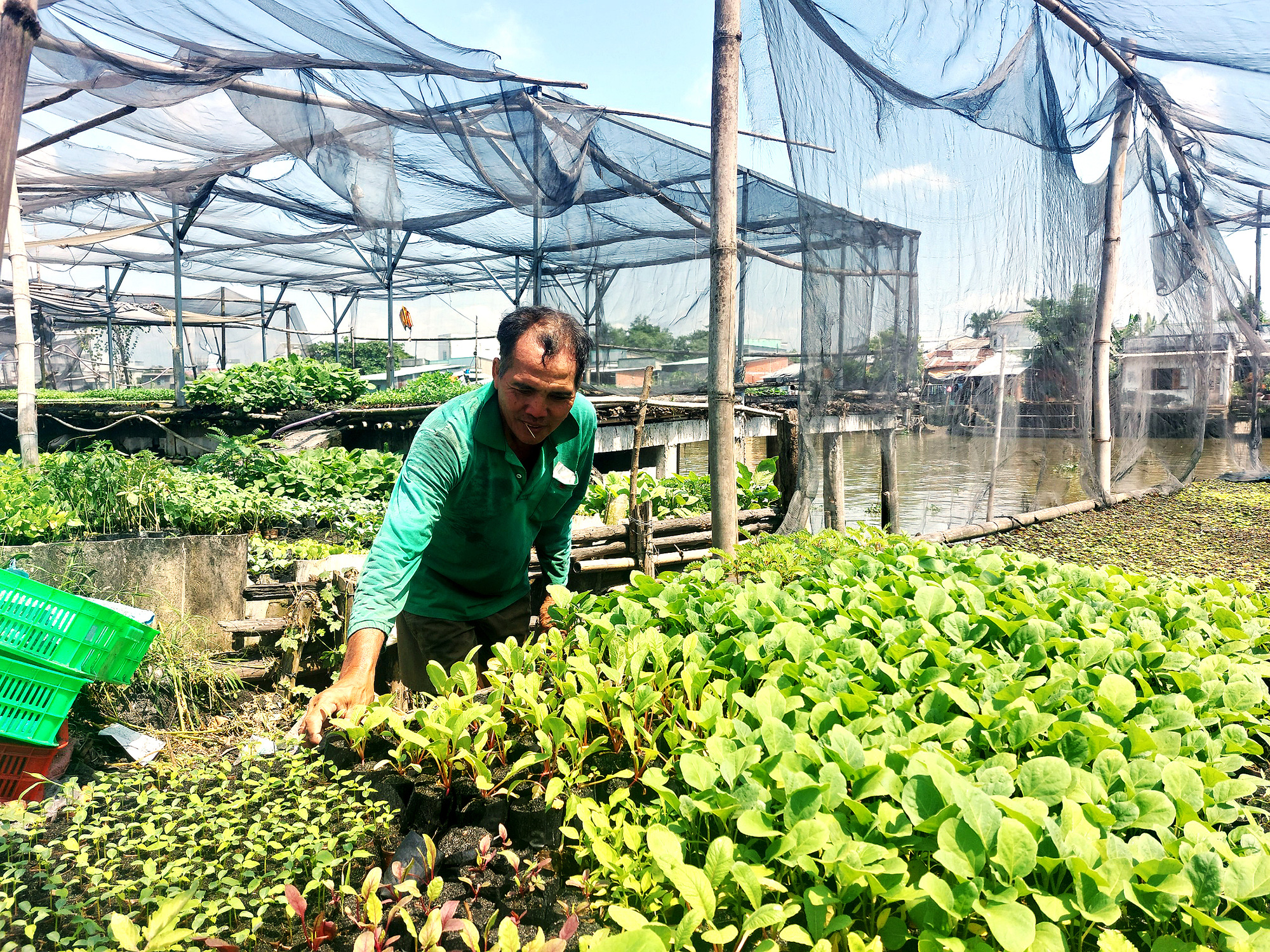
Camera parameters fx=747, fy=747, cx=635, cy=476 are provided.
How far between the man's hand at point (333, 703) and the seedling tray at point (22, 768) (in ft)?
5.87

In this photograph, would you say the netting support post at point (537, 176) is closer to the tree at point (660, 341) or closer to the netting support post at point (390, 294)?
the tree at point (660, 341)

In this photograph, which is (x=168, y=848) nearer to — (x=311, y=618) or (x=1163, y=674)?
(x=1163, y=674)

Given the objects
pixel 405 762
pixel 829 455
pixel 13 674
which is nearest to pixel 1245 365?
pixel 829 455

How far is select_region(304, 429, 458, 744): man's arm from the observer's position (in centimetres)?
169

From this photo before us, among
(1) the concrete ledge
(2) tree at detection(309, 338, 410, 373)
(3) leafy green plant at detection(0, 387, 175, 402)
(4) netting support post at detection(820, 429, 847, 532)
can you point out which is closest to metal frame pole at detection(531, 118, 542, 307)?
(4) netting support post at detection(820, 429, 847, 532)

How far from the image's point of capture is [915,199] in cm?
475

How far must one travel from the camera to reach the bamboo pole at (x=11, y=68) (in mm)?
2570

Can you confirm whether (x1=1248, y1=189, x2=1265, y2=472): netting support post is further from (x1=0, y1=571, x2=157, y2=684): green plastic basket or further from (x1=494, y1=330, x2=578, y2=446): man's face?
(x1=0, y1=571, x2=157, y2=684): green plastic basket

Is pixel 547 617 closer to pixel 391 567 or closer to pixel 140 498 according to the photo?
pixel 391 567

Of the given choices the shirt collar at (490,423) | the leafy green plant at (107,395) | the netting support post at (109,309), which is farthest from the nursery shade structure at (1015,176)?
the netting support post at (109,309)

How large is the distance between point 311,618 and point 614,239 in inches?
273

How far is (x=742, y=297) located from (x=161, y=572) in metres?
6.52

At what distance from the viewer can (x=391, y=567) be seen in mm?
1998

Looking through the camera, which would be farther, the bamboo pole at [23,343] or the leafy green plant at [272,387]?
the leafy green plant at [272,387]
